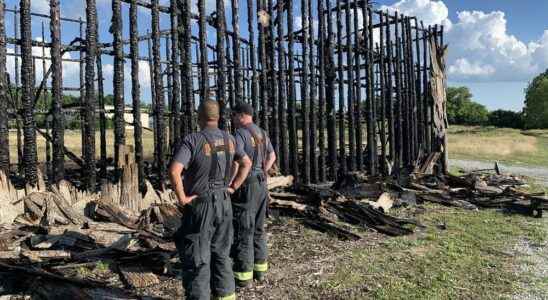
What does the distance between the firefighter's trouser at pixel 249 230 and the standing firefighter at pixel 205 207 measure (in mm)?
711

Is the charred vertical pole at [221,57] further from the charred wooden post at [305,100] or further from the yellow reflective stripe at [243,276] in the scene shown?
the yellow reflective stripe at [243,276]

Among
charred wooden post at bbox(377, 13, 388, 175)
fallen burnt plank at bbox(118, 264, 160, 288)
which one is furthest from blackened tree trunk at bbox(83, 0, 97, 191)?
charred wooden post at bbox(377, 13, 388, 175)

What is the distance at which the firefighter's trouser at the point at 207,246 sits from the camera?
4418mm

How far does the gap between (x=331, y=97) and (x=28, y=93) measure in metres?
8.12

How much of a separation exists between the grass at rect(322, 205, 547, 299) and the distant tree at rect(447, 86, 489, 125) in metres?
73.4

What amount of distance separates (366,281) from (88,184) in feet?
16.7

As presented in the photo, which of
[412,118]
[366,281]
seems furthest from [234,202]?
[412,118]

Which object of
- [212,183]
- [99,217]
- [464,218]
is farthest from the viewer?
[464,218]

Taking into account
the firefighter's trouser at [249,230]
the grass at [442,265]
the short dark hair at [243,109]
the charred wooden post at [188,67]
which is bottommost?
the grass at [442,265]

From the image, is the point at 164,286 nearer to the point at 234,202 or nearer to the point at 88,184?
the point at 234,202

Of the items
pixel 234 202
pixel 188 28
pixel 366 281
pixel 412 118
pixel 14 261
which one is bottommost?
pixel 366 281

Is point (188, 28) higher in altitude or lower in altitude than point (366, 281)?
higher

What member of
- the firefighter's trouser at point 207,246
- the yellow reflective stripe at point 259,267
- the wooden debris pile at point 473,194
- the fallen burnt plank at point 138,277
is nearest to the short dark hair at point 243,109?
the firefighter's trouser at point 207,246

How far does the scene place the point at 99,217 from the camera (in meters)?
7.71
